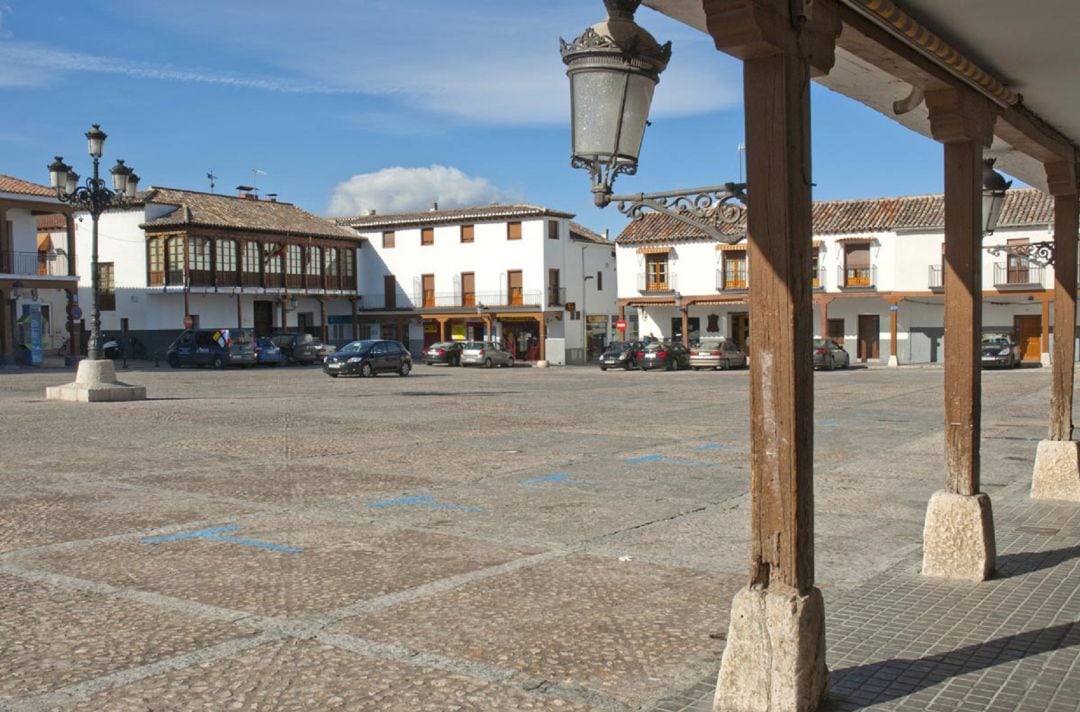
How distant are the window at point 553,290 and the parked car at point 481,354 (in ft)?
24.3

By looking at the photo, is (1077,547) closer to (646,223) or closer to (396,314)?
(646,223)

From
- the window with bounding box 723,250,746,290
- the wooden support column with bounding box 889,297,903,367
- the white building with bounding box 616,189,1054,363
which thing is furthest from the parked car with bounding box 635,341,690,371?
the wooden support column with bounding box 889,297,903,367

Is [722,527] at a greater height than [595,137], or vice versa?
[595,137]

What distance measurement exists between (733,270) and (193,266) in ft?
89.3

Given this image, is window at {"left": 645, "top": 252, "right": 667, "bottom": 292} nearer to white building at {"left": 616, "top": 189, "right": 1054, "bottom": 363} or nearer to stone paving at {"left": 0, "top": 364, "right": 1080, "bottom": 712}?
white building at {"left": 616, "top": 189, "right": 1054, "bottom": 363}

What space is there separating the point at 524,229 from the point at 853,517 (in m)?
46.6

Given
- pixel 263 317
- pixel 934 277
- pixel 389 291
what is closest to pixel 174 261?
pixel 263 317

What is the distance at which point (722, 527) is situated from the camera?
8016 mm

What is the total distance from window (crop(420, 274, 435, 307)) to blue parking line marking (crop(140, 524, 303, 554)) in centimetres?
4993

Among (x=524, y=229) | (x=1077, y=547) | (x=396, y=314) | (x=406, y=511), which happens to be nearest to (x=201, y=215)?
(x=396, y=314)

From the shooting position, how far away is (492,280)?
5516 centimetres

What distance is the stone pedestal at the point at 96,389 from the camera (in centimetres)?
2077

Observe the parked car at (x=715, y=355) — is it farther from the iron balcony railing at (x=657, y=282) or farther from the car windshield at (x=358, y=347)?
the car windshield at (x=358, y=347)

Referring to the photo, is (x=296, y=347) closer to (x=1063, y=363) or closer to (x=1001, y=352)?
(x=1001, y=352)
